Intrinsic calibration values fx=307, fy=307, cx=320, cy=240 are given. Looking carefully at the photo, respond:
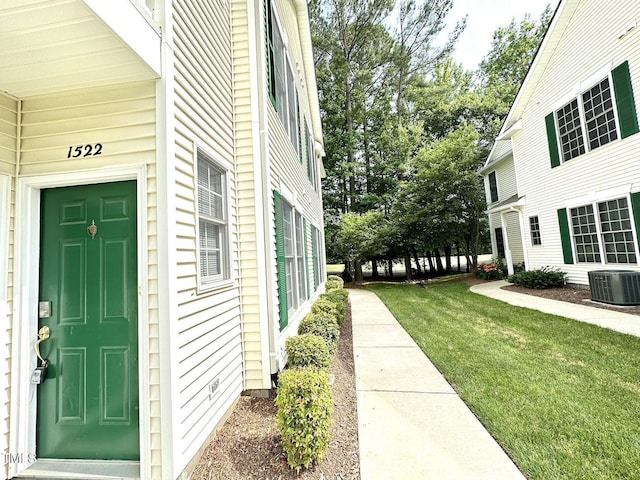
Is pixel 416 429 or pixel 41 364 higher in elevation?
pixel 41 364

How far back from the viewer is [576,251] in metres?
9.64

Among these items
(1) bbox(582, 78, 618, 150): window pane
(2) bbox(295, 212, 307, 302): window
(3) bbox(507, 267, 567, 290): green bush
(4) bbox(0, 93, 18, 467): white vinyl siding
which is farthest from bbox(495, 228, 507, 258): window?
(4) bbox(0, 93, 18, 467): white vinyl siding

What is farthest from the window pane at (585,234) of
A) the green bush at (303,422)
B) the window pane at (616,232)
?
the green bush at (303,422)

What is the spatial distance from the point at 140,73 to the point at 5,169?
4.37ft

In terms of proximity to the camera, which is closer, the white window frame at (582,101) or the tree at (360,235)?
the white window frame at (582,101)

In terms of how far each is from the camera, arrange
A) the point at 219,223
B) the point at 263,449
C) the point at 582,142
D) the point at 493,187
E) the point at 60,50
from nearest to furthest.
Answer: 1. the point at 60,50
2. the point at 263,449
3. the point at 219,223
4. the point at 582,142
5. the point at 493,187

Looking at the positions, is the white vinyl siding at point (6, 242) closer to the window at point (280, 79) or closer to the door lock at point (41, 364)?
the door lock at point (41, 364)

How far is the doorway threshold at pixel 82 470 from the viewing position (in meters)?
2.24

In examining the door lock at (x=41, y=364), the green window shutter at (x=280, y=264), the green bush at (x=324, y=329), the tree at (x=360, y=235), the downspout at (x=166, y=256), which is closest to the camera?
the downspout at (x=166, y=256)

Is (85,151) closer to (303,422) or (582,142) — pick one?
(303,422)

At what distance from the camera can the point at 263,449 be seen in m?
2.65

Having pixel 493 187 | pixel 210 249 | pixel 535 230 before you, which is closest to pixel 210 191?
pixel 210 249

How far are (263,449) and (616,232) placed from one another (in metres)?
10.3

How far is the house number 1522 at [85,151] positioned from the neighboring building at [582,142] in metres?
10.6
